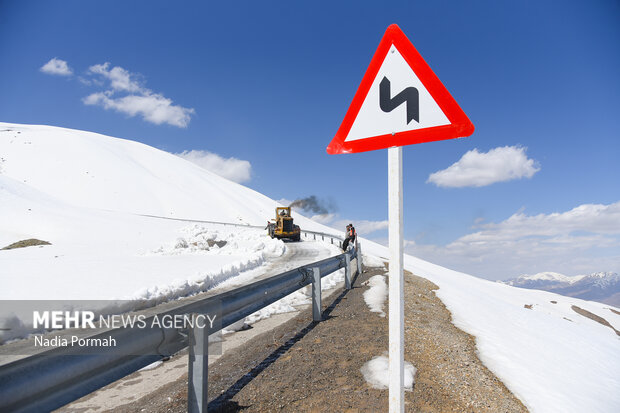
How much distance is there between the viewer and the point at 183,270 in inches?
517

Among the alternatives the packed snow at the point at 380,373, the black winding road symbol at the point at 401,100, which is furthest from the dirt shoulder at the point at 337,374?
the black winding road symbol at the point at 401,100

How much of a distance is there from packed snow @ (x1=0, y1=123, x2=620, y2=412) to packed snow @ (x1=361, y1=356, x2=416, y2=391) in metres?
0.06

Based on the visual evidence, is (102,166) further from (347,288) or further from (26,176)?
(347,288)

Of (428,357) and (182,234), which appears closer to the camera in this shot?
(428,357)

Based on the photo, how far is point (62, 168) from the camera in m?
64.0

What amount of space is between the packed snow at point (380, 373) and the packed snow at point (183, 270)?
56 mm

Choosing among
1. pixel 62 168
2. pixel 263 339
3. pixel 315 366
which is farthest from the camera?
pixel 62 168

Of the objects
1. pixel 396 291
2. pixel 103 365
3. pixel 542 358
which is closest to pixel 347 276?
pixel 542 358

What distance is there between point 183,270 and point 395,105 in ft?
41.0

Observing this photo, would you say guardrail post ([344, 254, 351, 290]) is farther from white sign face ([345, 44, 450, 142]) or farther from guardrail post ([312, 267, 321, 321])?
white sign face ([345, 44, 450, 142])

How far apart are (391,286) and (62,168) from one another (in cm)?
7904

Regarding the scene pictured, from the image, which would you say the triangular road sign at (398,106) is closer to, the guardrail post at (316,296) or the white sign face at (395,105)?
the white sign face at (395,105)

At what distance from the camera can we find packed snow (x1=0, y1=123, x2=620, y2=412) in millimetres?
4320

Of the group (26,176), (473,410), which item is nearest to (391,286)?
(473,410)
